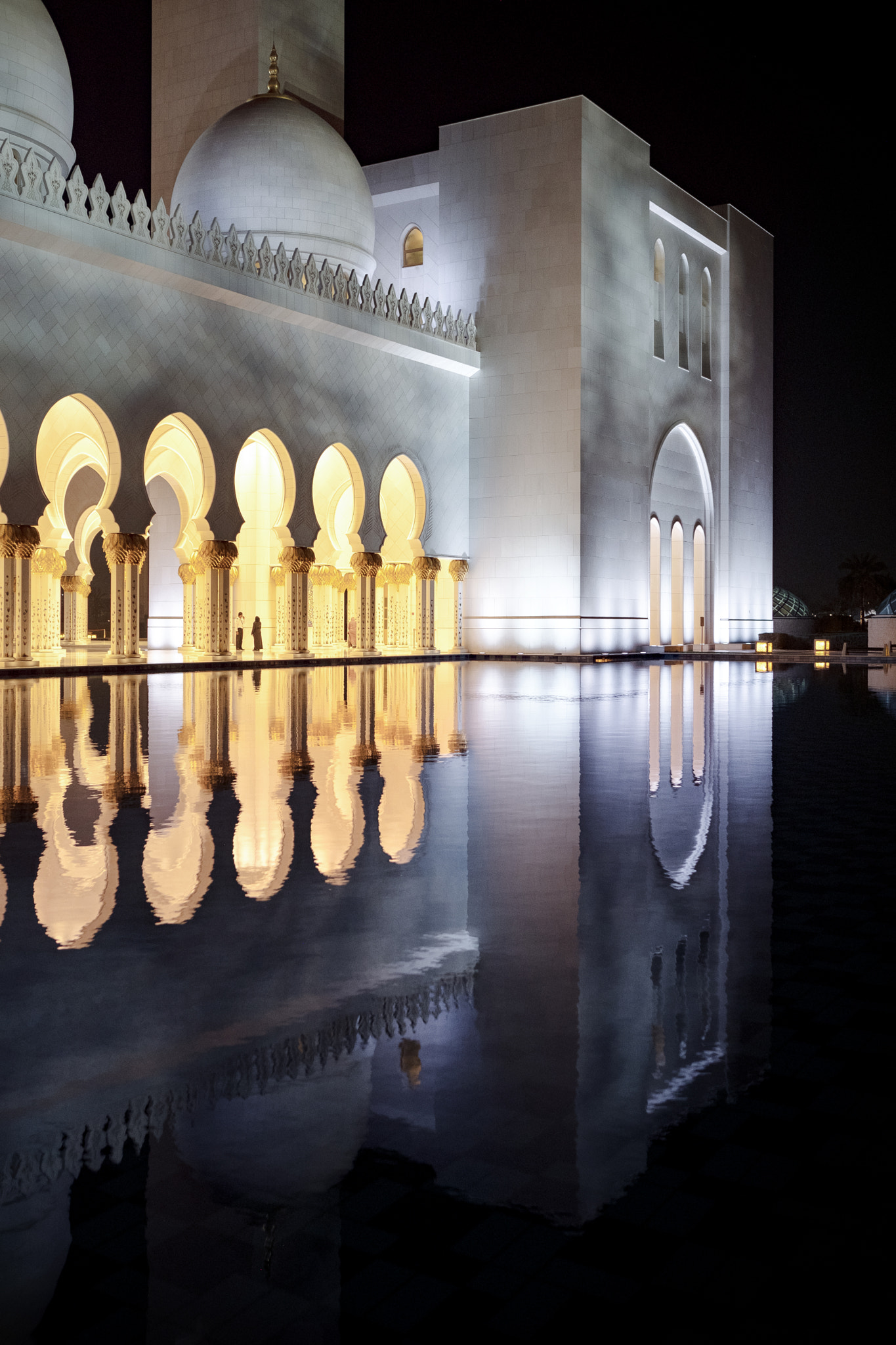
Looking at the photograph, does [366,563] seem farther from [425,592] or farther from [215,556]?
[215,556]

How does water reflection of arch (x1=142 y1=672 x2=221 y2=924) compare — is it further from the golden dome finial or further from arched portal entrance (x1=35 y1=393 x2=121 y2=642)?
the golden dome finial

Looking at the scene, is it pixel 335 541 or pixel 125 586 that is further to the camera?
pixel 335 541

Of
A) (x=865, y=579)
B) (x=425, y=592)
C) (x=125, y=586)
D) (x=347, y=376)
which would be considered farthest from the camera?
(x=865, y=579)

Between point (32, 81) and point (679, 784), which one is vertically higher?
point (32, 81)

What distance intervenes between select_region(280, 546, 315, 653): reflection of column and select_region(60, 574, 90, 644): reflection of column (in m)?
4.93

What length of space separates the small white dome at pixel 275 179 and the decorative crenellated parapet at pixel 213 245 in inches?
13.3

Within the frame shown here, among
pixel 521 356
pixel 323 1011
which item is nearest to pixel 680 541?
pixel 521 356

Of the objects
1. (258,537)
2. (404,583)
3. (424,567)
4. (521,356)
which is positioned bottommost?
(404,583)

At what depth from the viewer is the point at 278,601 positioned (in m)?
18.9

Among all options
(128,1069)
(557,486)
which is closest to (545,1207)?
(128,1069)

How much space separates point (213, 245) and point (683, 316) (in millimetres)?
11076

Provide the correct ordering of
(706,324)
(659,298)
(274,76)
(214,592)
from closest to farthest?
(214,592) → (274,76) → (659,298) → (706,324)

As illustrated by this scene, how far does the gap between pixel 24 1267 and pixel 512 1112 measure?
569 mm

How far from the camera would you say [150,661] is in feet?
46.4
